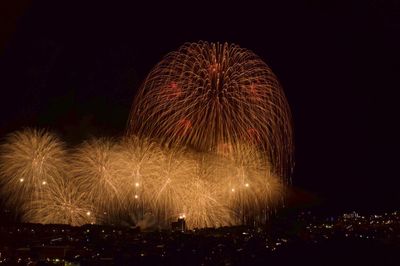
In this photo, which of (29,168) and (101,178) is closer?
(101,178)

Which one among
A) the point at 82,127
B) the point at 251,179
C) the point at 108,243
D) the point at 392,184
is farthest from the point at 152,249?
the point at 392,184

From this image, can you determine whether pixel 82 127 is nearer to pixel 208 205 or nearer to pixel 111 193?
pixel 111 193

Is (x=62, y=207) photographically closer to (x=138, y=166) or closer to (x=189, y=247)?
(x=138, y=166)

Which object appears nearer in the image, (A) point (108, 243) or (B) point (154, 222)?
(A) point (108, 243)

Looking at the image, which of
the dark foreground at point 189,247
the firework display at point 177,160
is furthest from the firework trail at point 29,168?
the dark foreground at point 189,247

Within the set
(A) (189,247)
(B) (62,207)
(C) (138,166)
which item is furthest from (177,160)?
(A) (189,247)

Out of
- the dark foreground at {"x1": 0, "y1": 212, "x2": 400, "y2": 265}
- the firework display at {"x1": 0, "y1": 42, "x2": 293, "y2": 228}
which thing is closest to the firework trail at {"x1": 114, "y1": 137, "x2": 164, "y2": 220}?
the firework display at {"x1": 0, "y1": 42, "x2": 293, "y2": 228}
